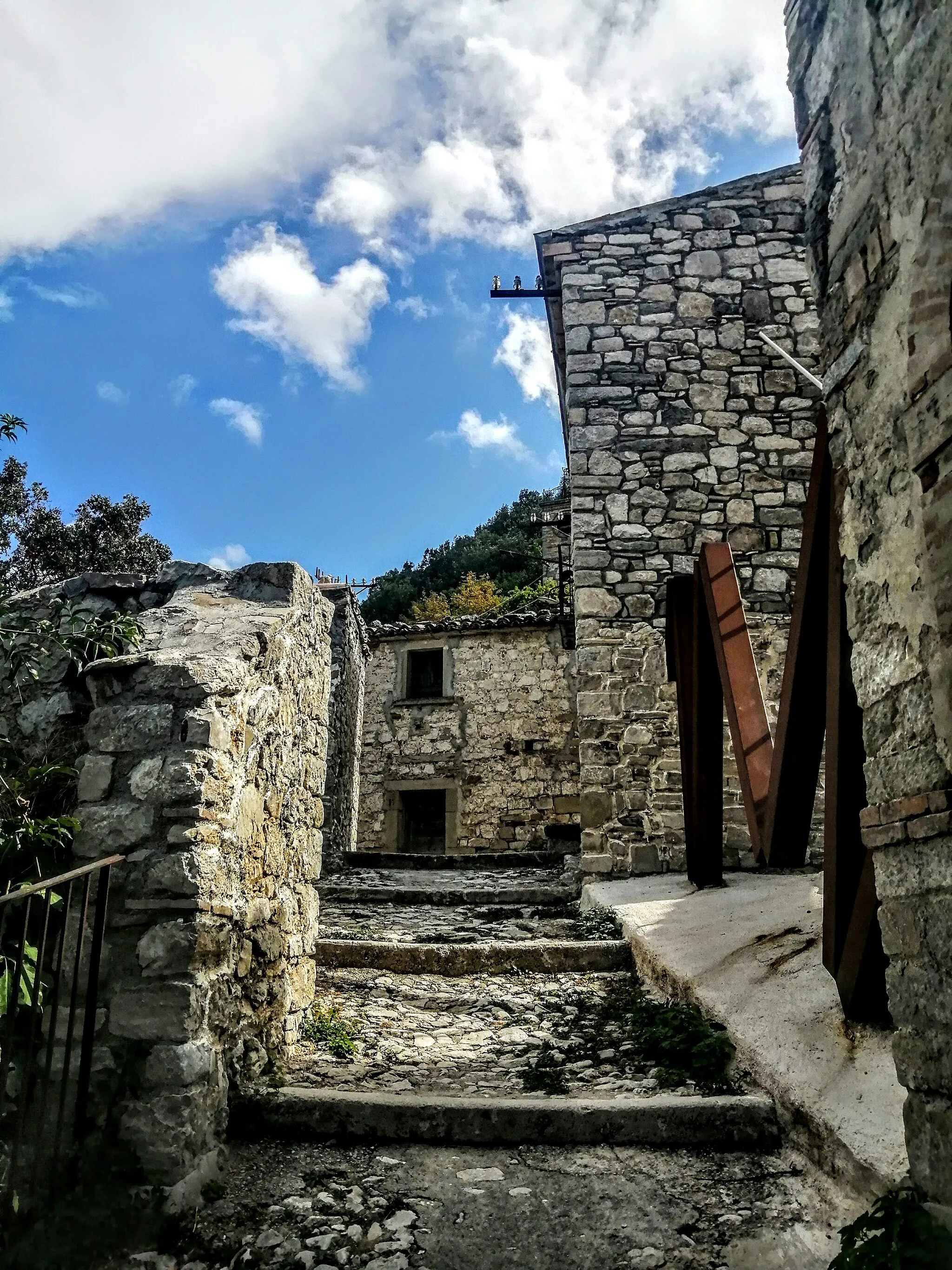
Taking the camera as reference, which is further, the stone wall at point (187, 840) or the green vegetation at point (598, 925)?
the green vegetation at point (598, 925)

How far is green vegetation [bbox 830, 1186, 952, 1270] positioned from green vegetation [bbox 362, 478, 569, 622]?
2665 cm

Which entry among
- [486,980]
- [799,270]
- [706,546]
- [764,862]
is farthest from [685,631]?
[799,270]

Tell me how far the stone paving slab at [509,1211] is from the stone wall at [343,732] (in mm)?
4965

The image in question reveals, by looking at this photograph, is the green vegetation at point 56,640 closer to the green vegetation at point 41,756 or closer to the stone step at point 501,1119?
the green vegetation at point 41,756

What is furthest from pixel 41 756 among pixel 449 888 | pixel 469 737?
pixel 469 737

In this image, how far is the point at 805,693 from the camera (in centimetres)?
301

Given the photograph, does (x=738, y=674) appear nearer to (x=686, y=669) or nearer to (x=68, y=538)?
(x=686, y=669)

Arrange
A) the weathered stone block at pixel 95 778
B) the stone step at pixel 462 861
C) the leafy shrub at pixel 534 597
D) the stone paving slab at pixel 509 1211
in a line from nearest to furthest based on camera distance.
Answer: the stone paving slab at pixel 509 1211 → the weathered stone block at pixel 95 778 → the stone step at pixel 462 861 → the leafy shrub at pixel 534 597

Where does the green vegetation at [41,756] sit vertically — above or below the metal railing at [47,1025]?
above

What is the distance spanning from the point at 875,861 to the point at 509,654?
1182 centimetres

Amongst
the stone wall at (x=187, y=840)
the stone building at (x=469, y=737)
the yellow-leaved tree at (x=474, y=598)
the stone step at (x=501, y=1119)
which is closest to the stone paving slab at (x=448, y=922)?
the stone wall at (x=187, y=840)

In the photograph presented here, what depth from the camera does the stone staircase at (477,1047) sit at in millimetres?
2510

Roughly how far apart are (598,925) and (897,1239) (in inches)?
131

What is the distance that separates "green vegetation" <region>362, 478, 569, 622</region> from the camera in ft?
98.2
